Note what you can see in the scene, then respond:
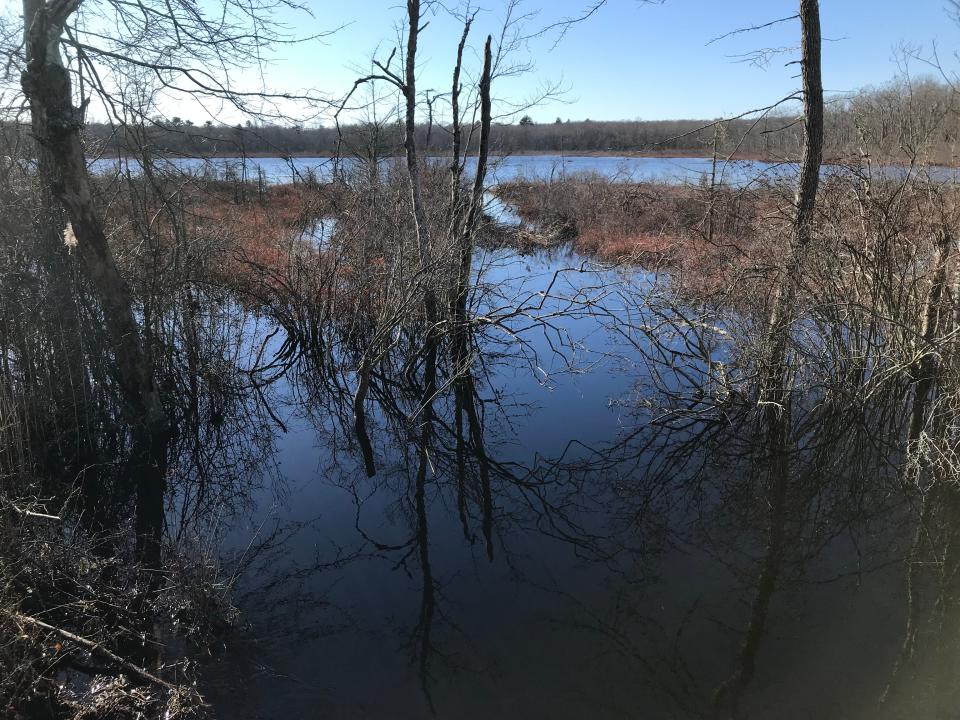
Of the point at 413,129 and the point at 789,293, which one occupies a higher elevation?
the point at 413,129

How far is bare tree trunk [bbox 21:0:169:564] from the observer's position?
570 centimetres

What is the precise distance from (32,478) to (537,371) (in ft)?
21.5

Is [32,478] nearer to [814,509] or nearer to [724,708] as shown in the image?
[724,708]

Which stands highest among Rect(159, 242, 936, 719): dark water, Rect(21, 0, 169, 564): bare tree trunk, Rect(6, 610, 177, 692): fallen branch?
Rect(21, 0, 169, 564): bare tree trunk

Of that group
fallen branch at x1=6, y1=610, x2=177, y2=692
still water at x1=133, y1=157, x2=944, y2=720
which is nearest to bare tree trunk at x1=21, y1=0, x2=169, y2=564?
still water at x1=133, y1=157, x2=944, y2=720

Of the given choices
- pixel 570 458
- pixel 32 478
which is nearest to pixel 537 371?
pixel 570 458

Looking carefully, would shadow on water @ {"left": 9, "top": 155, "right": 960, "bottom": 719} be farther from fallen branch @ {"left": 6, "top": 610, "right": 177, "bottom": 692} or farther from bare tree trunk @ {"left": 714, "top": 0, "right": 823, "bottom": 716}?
fallen branch @ {"left": 6, "top": 610, "right": 177, "bottom": 692}

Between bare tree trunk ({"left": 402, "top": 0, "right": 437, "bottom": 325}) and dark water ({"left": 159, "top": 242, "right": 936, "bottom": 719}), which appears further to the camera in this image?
bare tree trunk ({"left": 402, "top": 0, "right": 437, "bottom": 325})

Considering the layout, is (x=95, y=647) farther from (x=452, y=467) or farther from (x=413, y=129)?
(x=413, y=129)

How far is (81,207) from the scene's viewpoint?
6.11m

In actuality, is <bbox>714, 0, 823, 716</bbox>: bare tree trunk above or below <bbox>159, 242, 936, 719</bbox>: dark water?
above

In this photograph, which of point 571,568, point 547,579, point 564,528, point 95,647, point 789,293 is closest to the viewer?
point 95,647

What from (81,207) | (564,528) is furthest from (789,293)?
(81,207)

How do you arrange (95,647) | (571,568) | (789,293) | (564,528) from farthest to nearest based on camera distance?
(789,293) < (564,528) < (571,568) < (95,647)
